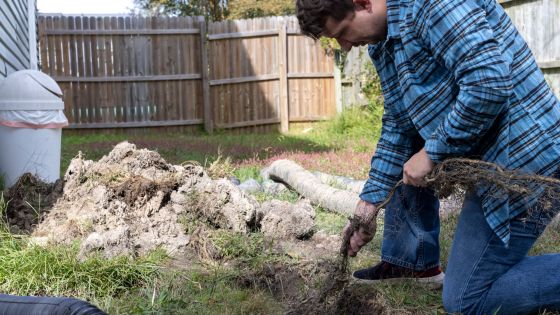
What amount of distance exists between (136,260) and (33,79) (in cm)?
312

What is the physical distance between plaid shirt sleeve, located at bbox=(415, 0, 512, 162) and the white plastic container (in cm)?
Answer: 448

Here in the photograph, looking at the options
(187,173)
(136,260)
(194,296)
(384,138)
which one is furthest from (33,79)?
(384,138)

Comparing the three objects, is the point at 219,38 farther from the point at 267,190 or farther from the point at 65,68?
the point at 267,190

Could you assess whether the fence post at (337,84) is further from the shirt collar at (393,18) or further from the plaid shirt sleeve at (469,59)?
the plaid shirt sleeve at (469,59)

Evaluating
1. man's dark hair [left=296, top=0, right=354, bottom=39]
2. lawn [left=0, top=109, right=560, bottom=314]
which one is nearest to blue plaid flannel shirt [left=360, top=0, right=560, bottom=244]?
man's dark hair [left=296, top=0, right=354, bottom=39]

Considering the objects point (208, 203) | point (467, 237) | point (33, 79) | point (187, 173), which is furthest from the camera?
point (33, 79)

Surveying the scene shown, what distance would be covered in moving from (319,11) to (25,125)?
168 inches

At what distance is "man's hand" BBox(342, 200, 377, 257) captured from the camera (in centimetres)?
304

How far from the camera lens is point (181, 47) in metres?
15.0

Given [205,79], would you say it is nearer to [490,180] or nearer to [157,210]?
[157,210]

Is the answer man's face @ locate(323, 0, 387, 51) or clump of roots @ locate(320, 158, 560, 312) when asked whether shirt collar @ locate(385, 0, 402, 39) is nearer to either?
man's face @ locate(323, 0, 387, 51)

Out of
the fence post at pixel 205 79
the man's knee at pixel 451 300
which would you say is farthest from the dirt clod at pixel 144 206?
the fence post at pixel 205 79

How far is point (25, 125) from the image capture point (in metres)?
5.96

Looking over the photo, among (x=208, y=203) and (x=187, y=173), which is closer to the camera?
(x=208, y=203)
